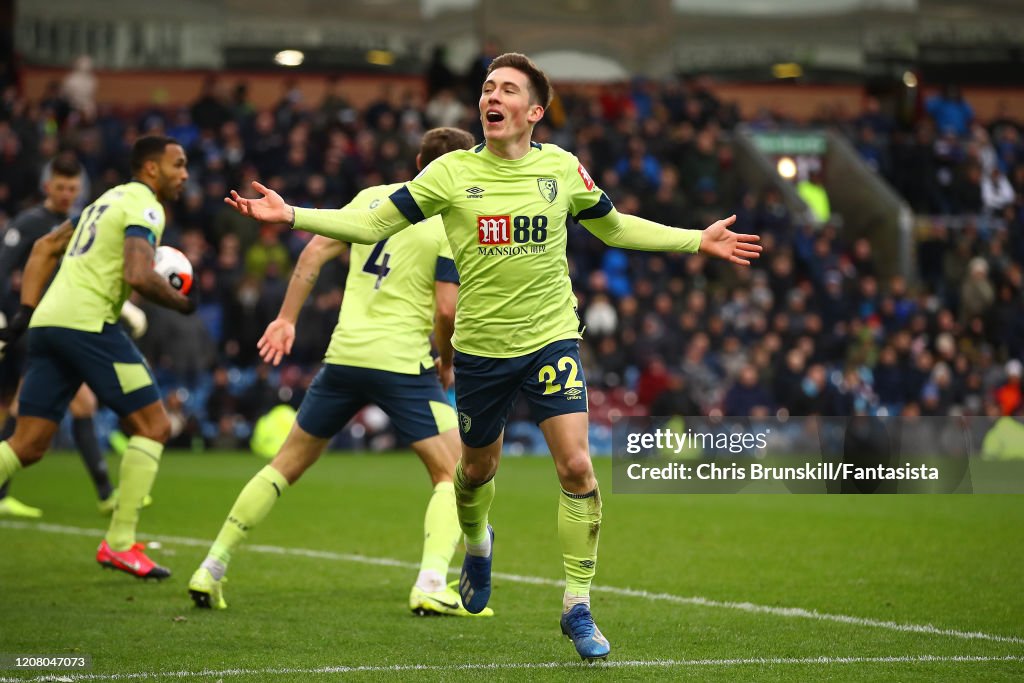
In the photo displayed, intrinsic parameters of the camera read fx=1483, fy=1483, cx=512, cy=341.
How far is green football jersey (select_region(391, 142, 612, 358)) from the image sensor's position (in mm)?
6766

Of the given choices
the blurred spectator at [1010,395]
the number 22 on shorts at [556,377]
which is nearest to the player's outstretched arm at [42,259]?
the number 22 on shorts at [556,377]

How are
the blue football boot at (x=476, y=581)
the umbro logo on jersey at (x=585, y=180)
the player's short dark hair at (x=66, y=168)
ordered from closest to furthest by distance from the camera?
the umbro logo on jersey at (x=585, y=180), the blue football boot at (x=476, y=581), the player's short dark hair at (x=66, y=168)

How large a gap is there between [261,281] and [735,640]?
15032 mm

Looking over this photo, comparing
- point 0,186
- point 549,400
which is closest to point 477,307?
point 549,400

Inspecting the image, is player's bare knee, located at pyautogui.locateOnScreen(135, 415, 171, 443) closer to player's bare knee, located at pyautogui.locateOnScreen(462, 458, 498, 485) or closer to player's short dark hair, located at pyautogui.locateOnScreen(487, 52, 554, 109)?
player's bare knee, located at pyautogui.locateOnScreen(462, 458, 498, 485)

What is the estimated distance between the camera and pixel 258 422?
20.8m

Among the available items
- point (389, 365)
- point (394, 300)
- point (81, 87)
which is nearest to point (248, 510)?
point (389, 365)

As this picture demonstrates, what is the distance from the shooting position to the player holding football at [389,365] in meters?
8.20

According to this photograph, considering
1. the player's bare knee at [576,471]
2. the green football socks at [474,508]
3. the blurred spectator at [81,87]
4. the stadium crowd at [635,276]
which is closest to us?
the player's bare knee at [576,471]

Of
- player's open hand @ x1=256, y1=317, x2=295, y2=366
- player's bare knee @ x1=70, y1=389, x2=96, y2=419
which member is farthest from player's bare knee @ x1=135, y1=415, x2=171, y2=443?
player's bare knee @ x1=70, y1=389, x2=96, y2=419

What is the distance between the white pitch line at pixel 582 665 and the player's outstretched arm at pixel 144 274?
3008mm

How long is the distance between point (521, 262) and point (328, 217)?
911 millimetres

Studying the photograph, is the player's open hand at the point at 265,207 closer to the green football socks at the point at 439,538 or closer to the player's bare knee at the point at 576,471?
the player's bare knee at the point at 576,471

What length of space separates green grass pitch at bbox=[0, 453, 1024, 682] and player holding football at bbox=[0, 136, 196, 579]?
597 mm
